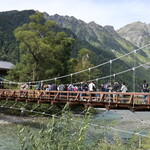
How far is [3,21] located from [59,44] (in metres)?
92.6

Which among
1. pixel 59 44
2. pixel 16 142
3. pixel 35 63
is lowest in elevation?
pixel 16 142

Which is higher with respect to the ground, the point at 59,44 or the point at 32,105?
the point at 59,44

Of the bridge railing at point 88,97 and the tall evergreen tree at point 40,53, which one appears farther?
the tall evergreen tree at point 40,53

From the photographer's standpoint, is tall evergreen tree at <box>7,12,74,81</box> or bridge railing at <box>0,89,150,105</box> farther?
tall evergreen tree at <box>7,12,74,81</box>

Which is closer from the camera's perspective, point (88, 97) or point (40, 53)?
point (88, 97)

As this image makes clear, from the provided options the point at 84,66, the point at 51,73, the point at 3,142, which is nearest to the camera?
the point at 3,142

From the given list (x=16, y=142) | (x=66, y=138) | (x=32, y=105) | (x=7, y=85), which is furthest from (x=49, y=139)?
(x=7, y=85)

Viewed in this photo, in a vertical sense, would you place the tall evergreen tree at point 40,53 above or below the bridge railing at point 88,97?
above

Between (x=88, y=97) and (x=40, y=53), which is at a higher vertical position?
(x=40, y=53)

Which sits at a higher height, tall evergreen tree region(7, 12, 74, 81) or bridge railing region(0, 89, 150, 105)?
tall evergreen tree region(7, 12, 74, 81)

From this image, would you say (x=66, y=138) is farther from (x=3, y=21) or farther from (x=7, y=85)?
(x=3, y=21)

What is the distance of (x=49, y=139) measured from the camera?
7.86 m

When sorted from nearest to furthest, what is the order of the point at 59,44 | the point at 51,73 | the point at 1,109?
the point at 1,109 < the point at 51,73 < the point at 59,44

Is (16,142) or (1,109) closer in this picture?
(16,142)
